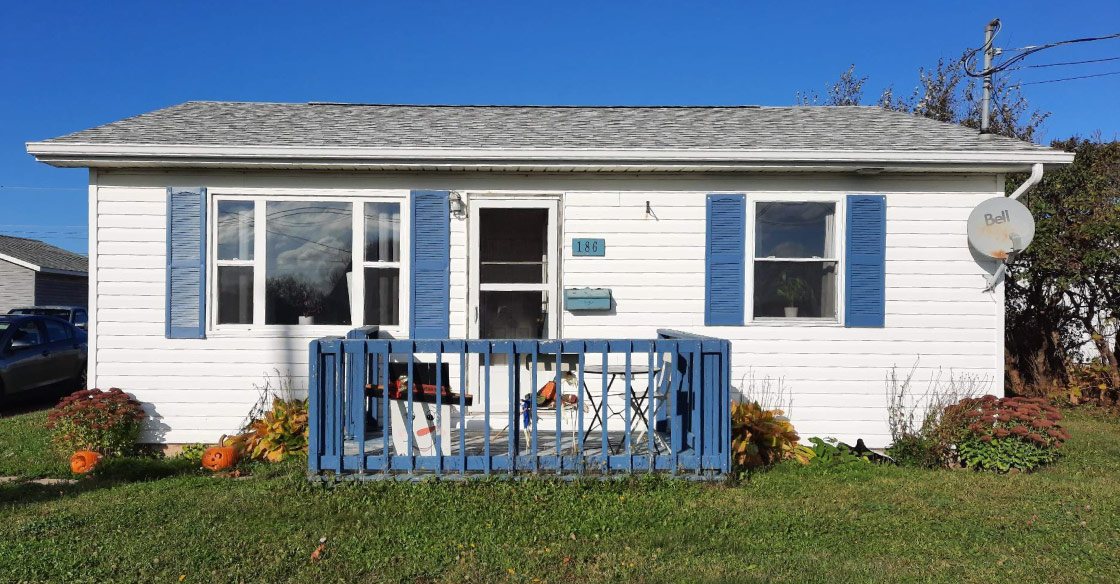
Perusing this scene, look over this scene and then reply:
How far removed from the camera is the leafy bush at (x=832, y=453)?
566cm

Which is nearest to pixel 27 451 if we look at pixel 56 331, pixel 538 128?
pixel 56 331

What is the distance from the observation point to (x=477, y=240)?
633 cm

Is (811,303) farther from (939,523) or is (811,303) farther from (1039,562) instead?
(1039,562)

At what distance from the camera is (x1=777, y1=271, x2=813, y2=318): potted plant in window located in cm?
634

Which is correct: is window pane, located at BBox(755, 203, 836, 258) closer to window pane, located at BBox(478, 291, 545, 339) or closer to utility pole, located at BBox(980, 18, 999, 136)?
window pane, located at BBox(478, 291, 545, 339)

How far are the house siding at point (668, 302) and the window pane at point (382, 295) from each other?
504 mm

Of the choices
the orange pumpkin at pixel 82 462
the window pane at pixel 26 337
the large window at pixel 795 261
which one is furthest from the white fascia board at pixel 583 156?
the window pane at pixel 26 337

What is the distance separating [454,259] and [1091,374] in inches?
307

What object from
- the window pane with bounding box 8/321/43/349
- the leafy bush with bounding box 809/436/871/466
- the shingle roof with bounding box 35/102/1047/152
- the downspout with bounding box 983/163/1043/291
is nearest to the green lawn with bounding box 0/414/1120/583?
the leafy bush with bounding box 809/436/871/466

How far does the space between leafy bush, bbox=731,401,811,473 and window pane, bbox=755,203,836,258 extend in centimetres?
148

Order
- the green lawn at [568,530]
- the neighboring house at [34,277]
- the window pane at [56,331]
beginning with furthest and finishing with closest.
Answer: the neighboring house at [34,277] < the window pane at [56,331] < the green lawn at [568,530]

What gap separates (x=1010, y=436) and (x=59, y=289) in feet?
86.2

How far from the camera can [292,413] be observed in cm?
571

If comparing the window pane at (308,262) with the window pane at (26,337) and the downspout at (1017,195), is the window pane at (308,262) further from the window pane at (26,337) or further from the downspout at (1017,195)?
the downspout at (1017,195)
